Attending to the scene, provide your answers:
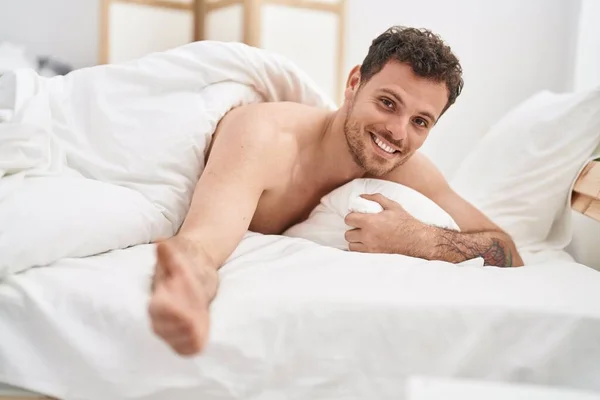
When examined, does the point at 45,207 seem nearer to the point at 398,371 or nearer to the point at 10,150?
the point at 10,150

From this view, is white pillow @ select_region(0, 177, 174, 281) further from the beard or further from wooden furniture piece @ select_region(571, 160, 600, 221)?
wooden furniture piece @ select_region(571, 160, 600, 221)

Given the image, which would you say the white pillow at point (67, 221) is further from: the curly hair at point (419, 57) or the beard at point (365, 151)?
the curly hair at point (419, 57)

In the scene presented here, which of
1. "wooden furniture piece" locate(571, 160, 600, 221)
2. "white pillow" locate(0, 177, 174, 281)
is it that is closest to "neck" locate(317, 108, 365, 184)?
"white pillow" locate(0, 177, 174, 281)

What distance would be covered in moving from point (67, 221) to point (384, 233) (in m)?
0.57

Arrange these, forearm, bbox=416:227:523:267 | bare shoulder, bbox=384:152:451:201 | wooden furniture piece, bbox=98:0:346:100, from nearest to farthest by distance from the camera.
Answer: forearm, bbox=416:227:523:267 < bare shoulder, bbox=384:152:451:201 < wooden furniture piece, bbox=98:0:346:100

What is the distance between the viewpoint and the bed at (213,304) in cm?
79

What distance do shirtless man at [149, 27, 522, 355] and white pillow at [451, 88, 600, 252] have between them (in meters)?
0.23

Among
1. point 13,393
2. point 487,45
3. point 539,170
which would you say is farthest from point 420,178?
point 487,45

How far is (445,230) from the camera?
49.4 inches

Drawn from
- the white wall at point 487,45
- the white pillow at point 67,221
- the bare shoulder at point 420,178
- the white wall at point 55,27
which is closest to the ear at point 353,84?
the bare shoulder at point 420,178

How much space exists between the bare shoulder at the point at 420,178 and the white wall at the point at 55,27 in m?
1.64

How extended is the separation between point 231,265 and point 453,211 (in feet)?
2.14

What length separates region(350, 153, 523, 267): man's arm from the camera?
1.19 meters

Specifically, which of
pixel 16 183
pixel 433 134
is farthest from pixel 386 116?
pixel 433 134
